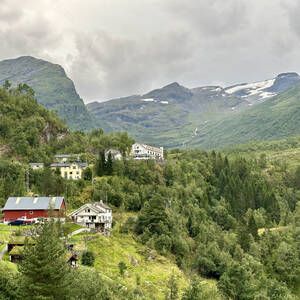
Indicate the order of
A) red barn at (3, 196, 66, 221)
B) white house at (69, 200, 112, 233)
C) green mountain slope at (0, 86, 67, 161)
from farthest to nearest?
green mountain slope at (0, 86, 67, 161) < white house at (69, 200, 112, 233) < red barn at (3, 196, 66, 221)

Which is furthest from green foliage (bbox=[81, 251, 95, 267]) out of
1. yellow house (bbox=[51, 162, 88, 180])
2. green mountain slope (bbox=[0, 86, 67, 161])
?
green mountain slope (bbox=[0, 86, 67, 161])

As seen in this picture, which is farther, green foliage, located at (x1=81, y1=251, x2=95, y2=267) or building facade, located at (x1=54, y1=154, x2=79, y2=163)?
building facade, located at (x1=54, y1=154, x2=79, y2=163)

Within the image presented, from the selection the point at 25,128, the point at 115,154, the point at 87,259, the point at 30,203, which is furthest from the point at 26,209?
the point at 25,128

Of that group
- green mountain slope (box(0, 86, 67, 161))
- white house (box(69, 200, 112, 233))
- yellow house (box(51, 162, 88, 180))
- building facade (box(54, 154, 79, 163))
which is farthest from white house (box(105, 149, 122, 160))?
white house (box(69, 200, 112, 233))

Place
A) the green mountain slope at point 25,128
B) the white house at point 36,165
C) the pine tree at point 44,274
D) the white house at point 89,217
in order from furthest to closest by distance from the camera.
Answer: the green mountain slope at point 25,128 → the white house at point 36,165 → the white house at point 89,217 → the pine tree at point 44,274

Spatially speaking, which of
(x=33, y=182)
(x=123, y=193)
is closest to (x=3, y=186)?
(x=33, y=182)

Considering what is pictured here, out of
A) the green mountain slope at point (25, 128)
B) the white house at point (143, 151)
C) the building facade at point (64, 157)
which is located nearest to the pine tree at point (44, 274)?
the building facade at point (64, 157)

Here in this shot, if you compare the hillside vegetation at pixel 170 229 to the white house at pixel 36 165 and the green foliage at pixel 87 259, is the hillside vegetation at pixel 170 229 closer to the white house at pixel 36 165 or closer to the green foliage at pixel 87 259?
the green foliage at pixel 87 259

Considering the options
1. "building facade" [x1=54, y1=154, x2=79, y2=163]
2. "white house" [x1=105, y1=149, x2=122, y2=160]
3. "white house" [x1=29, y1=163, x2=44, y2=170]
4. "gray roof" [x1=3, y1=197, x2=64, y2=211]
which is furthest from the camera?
"white house" [x1=105, y1=149, x2=122, y2=160]

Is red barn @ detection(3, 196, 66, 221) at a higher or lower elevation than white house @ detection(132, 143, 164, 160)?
lower

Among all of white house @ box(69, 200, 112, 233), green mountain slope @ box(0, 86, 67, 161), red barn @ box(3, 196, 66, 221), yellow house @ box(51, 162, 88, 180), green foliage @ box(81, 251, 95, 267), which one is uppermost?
green mountain slope @ box(0, 86, 67, 161)

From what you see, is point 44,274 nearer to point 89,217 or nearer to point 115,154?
point 89,217

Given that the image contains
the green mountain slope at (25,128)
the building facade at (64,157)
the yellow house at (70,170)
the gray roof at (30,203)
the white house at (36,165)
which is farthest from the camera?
the green mountain slope at (25,128)

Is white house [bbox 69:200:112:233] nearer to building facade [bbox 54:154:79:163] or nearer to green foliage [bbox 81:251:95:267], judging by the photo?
green foliage [bbox 81:251:95:267]
